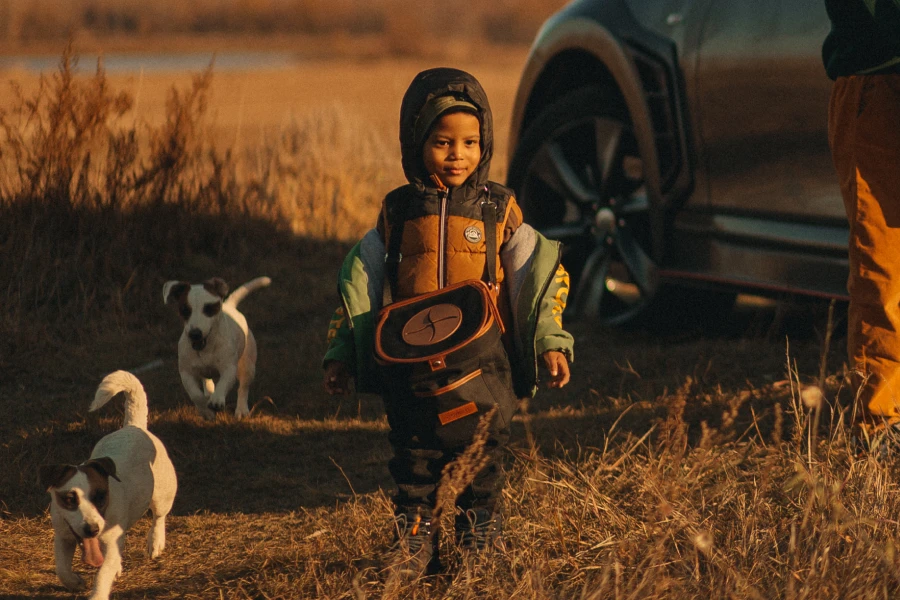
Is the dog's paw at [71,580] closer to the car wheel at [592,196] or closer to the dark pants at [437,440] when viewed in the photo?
the dark pants at [437,440]

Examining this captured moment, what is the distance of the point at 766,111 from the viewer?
15.0 feet

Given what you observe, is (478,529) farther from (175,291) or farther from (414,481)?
(175,291)

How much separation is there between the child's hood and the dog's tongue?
126 cm

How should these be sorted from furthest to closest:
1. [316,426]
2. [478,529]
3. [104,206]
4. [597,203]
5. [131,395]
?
[104,206], [597,203], [316,426], [131,395], [478,529]

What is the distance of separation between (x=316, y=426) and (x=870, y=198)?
7.33ft

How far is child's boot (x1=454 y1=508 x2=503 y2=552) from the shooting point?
3.16 metres

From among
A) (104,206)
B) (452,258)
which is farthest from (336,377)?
(104,206)

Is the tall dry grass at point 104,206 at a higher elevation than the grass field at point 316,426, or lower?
higher

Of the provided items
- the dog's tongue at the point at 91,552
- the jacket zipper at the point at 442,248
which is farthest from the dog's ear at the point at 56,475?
the jacket zipper at the point at 442,248

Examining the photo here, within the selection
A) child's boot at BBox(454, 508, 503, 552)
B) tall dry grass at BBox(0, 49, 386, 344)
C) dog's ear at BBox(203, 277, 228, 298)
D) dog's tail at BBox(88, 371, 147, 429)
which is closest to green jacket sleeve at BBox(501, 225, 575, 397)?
child's boot at BBox(454, 508, 503, 552)

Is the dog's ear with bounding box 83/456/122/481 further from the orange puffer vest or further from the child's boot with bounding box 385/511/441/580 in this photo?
the orange puffer vest

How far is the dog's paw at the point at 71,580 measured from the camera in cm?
307

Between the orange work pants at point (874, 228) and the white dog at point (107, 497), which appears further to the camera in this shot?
the orange work pants at point (874, 228)

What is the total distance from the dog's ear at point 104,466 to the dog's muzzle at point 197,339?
54.5 inches
